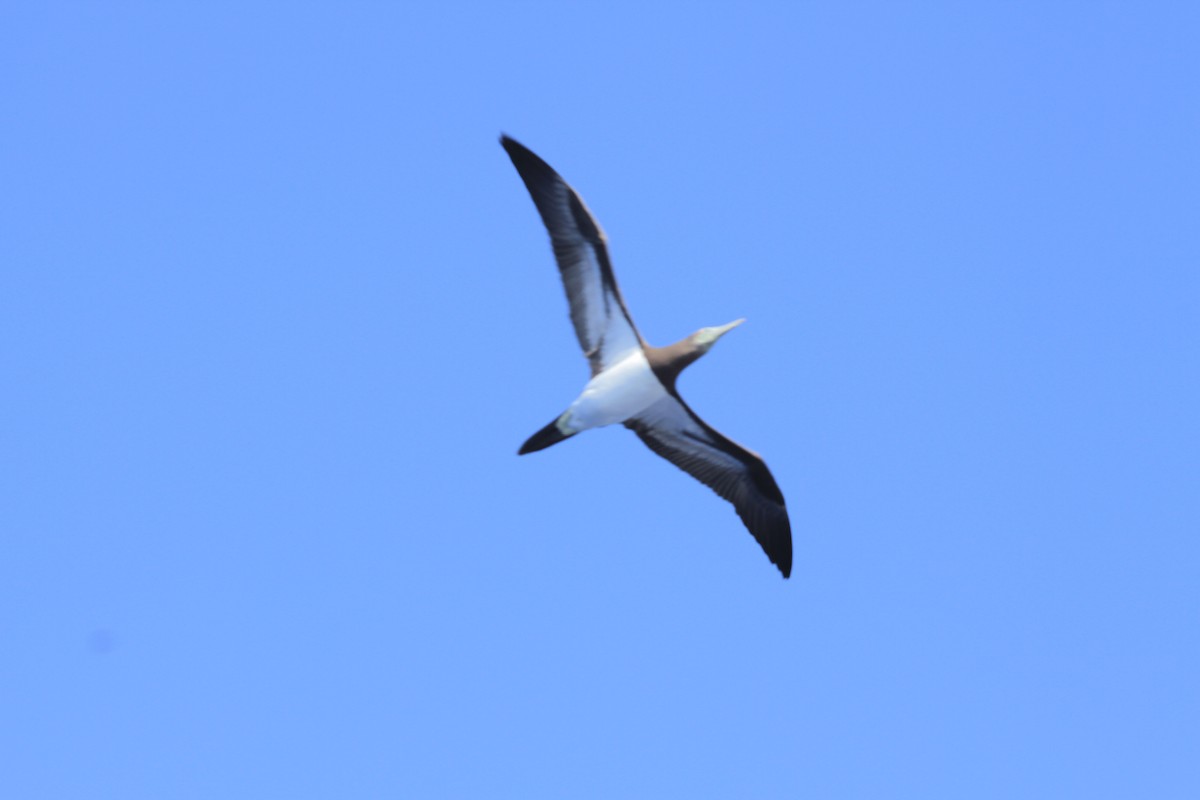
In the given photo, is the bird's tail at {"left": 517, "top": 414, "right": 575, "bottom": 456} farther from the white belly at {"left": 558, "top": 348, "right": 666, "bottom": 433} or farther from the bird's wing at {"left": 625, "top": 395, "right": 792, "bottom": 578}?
the bird's wing at {"left": 625, "top": 395, "right": 792, "bottom": 578}

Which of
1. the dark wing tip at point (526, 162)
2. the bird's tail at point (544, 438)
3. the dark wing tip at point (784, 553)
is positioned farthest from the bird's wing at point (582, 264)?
the dark wing tip at point (784, 553)

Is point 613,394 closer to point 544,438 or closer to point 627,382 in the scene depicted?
point 627,382

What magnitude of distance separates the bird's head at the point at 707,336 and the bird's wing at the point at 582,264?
107cm

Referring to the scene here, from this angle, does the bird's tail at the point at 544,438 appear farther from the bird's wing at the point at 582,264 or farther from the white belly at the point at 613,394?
the bird's wing at the point at 582,264

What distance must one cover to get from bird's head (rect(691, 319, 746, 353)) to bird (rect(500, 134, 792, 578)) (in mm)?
17

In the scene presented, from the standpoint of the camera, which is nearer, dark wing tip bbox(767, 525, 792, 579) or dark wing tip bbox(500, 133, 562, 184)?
dark wing tip bbox(500, 133, 562, 184)

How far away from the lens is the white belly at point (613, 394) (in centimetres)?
2462

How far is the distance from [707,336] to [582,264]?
2.60 metres

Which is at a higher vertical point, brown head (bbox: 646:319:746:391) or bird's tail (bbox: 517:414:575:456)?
brown head (bbox: 646:319:746:391)

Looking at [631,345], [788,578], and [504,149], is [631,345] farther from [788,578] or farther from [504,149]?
[788,578]

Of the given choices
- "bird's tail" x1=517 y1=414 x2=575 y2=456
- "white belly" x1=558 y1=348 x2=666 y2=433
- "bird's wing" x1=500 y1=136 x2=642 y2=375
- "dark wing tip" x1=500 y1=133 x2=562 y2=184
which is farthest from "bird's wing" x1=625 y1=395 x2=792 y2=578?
"dark wing tip" x1=500 y1=133 x2=562 y2=184

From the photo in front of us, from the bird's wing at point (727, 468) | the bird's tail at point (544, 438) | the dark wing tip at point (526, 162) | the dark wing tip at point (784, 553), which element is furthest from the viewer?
the dark wing tip at point (784, 553)

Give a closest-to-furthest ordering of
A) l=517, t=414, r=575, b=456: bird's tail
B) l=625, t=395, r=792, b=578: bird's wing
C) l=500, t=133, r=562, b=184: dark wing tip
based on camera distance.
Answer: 1. l=500, t=133, r=562, b=184: dark wing tip
2. l=517, t=414, r=575, b=456: bird's tail
3. l=625, t=395, r=792, b=578: bird's wing

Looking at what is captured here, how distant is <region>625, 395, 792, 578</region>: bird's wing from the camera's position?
26469mm
